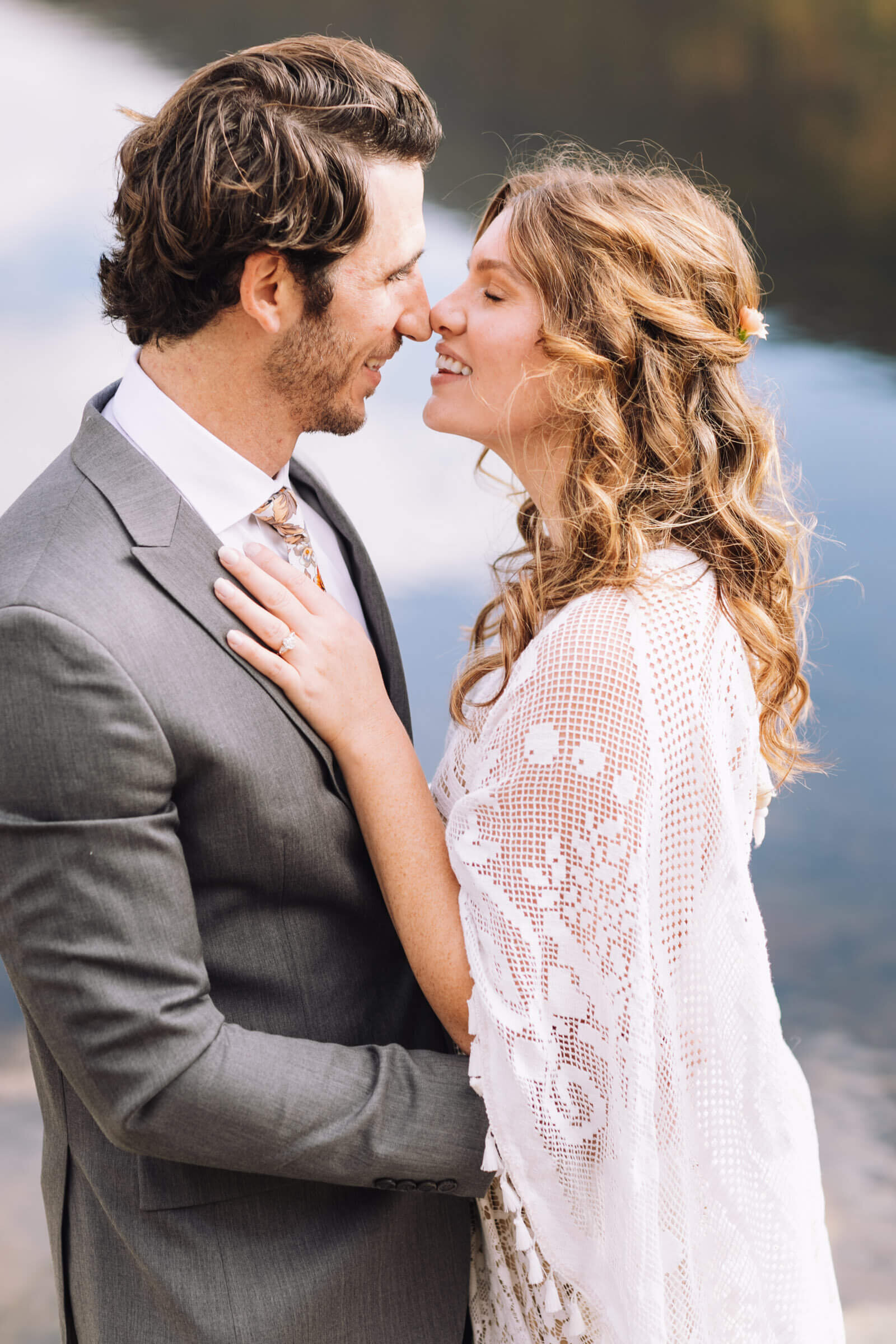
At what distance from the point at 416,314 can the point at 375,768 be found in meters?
0.58

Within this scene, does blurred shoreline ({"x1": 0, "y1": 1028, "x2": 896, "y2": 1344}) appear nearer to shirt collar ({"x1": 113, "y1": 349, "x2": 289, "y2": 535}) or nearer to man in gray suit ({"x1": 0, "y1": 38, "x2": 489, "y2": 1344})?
man in gray suit ({"x1": 0, "y1": 38, "x2": 489, "y2": 1344})

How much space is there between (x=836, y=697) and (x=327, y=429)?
1.52 metres


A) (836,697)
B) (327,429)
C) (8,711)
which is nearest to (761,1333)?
(8,711)

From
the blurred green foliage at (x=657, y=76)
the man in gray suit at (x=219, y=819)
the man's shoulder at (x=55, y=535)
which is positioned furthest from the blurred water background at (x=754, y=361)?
the man's shoulder at (x=55, y=535)

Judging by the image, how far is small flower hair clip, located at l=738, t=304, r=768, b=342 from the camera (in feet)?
4.13

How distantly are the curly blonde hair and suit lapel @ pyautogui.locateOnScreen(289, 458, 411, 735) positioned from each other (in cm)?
15

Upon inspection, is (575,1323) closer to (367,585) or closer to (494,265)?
(367,585)

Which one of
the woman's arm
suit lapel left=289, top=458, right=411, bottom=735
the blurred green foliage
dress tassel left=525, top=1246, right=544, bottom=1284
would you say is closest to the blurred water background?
the blurred green foliage

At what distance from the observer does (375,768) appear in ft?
3.63

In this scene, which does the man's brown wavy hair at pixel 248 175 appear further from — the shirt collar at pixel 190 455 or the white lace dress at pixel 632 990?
the white lace dress at pixel 632 990

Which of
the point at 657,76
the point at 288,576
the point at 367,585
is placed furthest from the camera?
the point at 657,76

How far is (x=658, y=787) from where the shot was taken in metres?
0.99

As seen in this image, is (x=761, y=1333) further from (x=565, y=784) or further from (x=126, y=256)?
(x=126, y=256)

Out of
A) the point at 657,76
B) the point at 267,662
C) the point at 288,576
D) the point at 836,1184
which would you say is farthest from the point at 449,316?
the point at 836,1184
